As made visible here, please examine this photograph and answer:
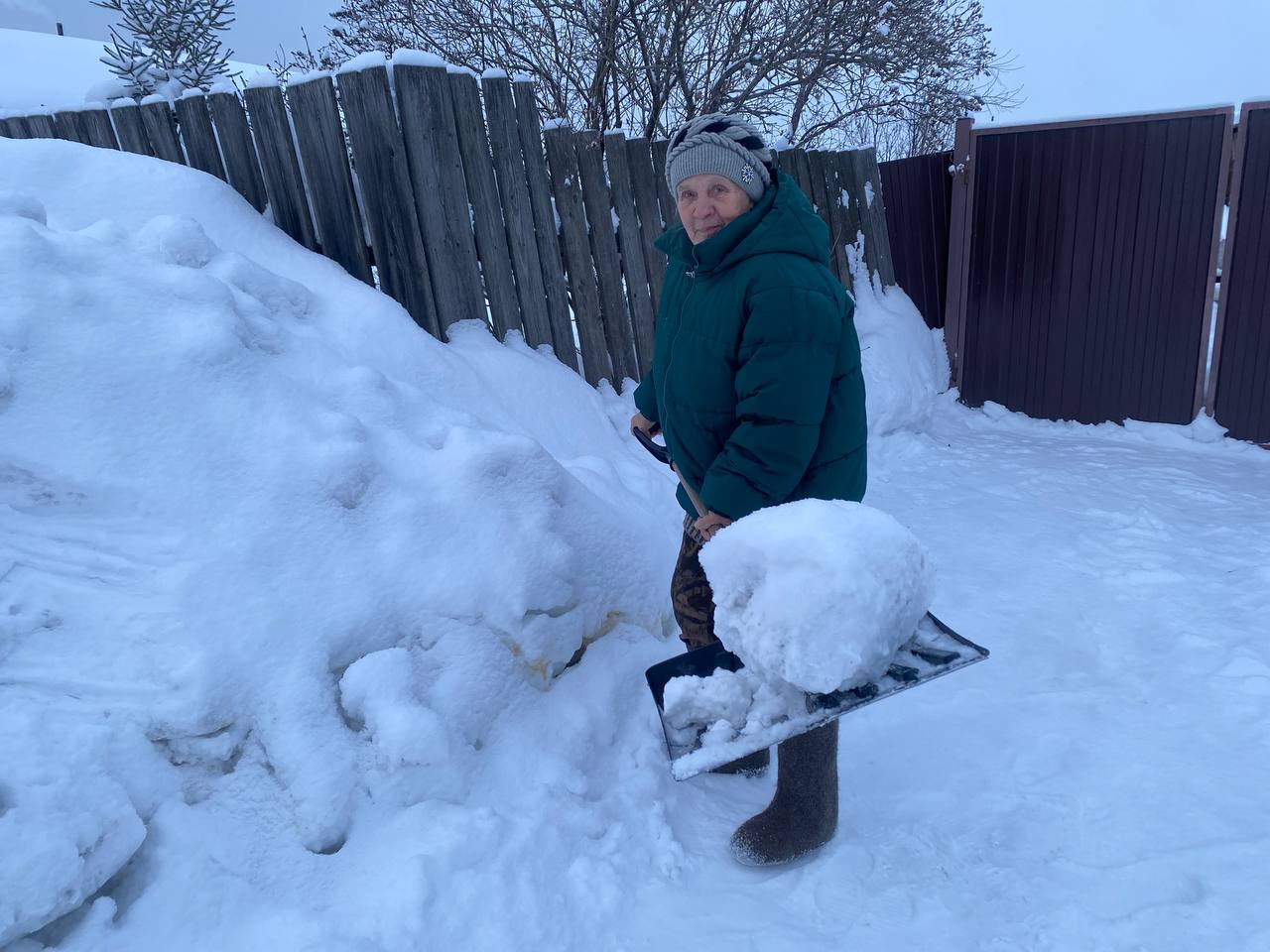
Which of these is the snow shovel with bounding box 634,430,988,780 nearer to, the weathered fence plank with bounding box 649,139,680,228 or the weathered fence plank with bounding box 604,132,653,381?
the weathered fence plank with bounding box 604,132,653,381

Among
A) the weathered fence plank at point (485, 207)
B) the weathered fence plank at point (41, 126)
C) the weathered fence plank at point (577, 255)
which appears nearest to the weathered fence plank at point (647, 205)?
the weathered fence plank at point (577, 255)

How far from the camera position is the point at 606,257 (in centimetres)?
444

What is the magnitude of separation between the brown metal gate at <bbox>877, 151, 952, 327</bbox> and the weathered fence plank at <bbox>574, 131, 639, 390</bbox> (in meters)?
3.53

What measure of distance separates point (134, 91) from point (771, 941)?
506 centimetres

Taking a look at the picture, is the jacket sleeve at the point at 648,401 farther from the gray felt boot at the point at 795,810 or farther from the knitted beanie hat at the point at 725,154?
the gray felt boot at the point at 795,810

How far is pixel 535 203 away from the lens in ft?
13.3

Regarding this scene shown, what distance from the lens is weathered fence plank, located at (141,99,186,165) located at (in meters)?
3.46

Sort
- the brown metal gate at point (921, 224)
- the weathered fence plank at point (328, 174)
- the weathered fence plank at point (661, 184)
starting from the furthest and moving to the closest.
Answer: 1. the brown metal gate at point (921, 224)
2. the weathered fence plank at point (661, 184)
3. the weathered fence plank at point (328, 174)

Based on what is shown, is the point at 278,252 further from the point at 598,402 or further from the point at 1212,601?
the point at 1212,601

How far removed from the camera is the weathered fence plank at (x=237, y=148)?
346cm

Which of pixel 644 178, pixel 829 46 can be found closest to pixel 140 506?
pixel 644 178

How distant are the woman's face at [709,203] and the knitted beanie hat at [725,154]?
15 millimetres

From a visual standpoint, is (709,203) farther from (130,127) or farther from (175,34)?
(175,34)

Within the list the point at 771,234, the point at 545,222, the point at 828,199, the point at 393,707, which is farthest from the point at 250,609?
the point at 828,199
